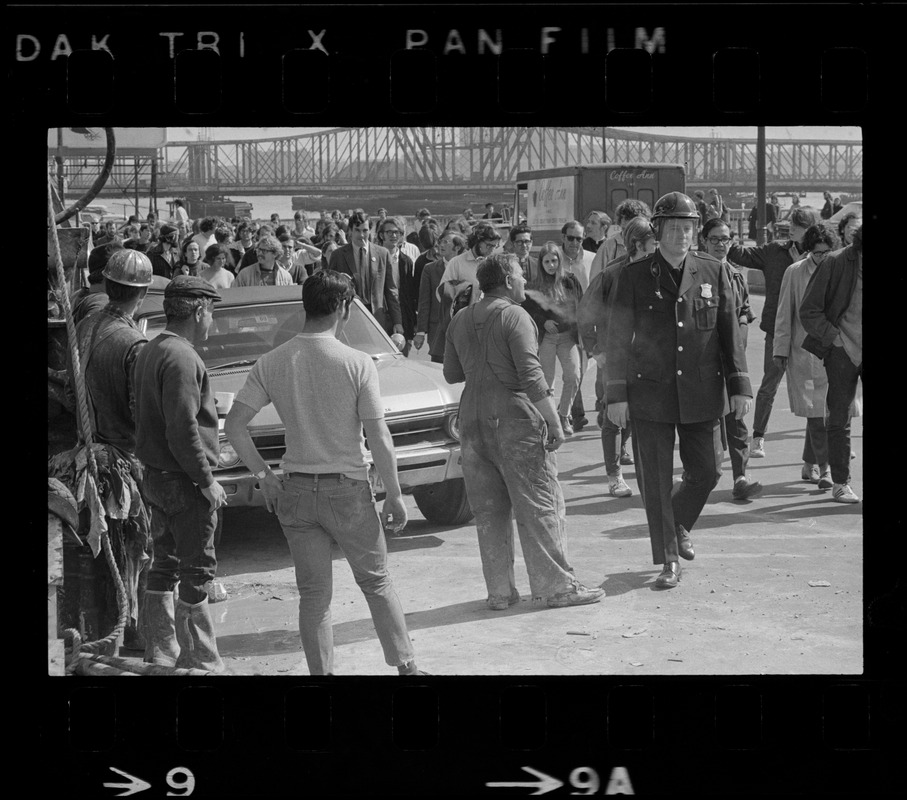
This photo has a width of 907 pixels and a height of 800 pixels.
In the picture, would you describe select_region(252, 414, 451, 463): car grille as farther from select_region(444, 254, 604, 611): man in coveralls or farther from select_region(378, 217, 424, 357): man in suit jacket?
select_region(378, 217, 424, 357): man in suit jacket

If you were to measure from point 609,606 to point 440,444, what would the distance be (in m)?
1.50

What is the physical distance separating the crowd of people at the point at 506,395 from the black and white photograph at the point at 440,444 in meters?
0.01

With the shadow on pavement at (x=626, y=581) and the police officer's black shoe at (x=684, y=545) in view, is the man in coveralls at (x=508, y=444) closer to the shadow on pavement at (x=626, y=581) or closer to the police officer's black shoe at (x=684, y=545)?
the shadow on pavement at (x=626, y=581)

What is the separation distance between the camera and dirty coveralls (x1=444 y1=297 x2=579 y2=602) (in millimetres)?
5812

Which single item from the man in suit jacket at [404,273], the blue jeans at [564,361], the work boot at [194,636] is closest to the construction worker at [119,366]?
the work boot at [194,636]

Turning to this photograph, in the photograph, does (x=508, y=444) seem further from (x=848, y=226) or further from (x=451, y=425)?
(x=848, y=226)

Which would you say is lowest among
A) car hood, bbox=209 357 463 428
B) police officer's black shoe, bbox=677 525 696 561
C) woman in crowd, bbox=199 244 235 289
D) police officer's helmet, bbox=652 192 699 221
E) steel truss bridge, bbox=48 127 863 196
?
police officer's black shoe, bbox=677 525 696 561

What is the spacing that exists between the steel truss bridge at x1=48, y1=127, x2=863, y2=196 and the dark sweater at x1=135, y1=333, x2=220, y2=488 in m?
0.67

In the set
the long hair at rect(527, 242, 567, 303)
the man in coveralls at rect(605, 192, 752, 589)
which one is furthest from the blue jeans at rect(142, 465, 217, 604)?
the long hair at rect(527, 242, 567, 303)
